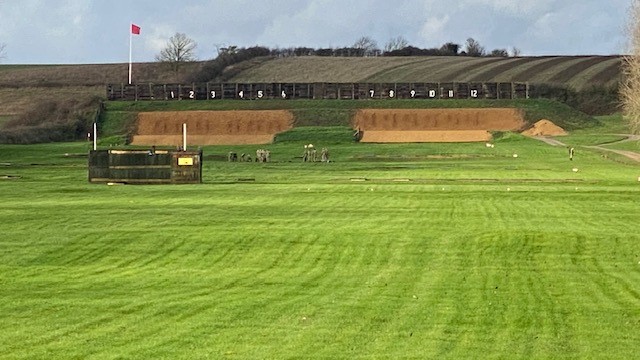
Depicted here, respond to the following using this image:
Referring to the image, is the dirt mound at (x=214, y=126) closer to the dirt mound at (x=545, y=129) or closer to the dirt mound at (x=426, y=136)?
the dirt mound at (x=426, y=136)

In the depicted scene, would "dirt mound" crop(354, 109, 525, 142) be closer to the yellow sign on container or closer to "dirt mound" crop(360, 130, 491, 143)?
"dirt mound" crop(360, 130, 491, 143)

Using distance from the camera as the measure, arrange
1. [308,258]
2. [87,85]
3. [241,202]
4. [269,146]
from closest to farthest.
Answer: [308,258], [241,202], [269,146], [87,85]

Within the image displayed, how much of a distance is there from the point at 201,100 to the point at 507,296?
377 ft

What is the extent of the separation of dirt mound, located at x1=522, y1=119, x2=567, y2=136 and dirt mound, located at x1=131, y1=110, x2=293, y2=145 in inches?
865

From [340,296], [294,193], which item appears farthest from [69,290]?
[294,193]

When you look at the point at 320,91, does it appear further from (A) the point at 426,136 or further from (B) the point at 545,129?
(B) the point at 545,129

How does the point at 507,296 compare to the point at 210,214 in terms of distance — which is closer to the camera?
the point at 507,296

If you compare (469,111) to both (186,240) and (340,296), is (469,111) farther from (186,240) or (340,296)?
(340,296)

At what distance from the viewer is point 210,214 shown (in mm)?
37250

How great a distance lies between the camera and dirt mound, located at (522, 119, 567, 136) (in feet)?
395

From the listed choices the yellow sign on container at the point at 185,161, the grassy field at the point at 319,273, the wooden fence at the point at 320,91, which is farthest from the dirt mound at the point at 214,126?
the grassy field at the point at 319,273

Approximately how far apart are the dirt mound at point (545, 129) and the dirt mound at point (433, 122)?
1543 millimetres

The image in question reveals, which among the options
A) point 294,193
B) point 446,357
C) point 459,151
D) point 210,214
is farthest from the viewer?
point 459,151

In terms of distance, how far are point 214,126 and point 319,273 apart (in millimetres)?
101449
